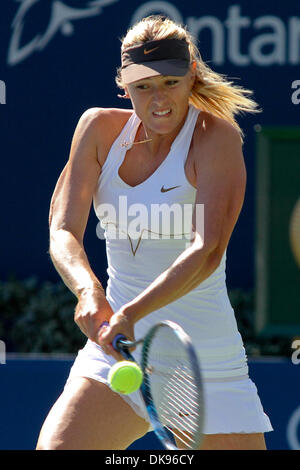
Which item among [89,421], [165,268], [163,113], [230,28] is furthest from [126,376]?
[230,28]

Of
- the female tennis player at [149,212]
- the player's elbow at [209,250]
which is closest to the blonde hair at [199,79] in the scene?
the female tennis player at [149,212]

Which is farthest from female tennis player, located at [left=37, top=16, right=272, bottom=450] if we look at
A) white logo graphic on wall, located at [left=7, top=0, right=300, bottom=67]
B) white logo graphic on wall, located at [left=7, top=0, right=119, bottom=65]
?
white logo graphic on wall, located at [left=7, top=0, right=119, bottom=65]

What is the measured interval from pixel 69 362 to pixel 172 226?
1916 mm

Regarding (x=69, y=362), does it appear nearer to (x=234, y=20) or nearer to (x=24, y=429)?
(x=24, y=429)

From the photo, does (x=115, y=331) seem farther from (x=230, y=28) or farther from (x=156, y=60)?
(x=230, y=28)

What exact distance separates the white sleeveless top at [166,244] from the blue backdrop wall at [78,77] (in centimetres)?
275

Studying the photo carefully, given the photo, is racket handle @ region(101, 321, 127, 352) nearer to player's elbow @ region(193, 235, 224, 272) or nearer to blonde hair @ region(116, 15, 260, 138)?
player's elbow @ region(193, 235, 224, 272)

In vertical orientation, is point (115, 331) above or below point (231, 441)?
above

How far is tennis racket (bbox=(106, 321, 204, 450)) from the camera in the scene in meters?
2.72

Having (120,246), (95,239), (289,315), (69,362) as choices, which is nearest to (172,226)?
(120,246)

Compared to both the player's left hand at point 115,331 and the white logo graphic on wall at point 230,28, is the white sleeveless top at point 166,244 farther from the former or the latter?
the white logo graphic on wall at point 230,28

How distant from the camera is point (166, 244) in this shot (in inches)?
122

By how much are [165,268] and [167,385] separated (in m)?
0.35

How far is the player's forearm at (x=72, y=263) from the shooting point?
2.85 meters
